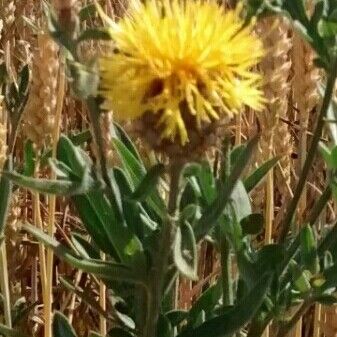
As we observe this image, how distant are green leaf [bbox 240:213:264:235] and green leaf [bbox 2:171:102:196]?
21 centimetres

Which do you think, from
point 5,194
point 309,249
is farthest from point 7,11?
point 309,249

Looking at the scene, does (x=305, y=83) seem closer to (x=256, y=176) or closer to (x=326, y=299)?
(x=256, y=176)

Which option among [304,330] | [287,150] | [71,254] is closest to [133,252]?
[71,254]

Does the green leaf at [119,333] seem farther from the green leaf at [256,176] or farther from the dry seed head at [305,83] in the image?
the dry seed head at [305,83]

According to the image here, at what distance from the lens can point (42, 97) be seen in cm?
106

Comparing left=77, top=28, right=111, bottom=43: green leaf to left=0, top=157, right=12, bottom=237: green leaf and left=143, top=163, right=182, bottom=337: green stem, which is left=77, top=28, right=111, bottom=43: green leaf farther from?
left=0, top=157, right=12, bottom=237: green leaf

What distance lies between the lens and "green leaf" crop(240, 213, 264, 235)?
2.80 ft

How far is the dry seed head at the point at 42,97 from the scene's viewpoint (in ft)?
3.39

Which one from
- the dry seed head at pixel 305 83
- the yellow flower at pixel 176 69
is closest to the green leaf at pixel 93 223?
the yellow flower at pixel 176 69

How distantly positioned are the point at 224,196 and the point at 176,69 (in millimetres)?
128

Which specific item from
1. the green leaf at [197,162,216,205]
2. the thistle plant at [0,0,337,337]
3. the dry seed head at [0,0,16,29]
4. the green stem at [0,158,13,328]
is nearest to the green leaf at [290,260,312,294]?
the thistle plant at [0,0,337,337]

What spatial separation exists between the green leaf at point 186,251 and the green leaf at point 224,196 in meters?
0.03

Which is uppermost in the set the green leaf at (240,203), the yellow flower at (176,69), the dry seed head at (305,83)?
the yellow flower at (176,69)

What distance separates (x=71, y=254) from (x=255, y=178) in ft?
0.76
